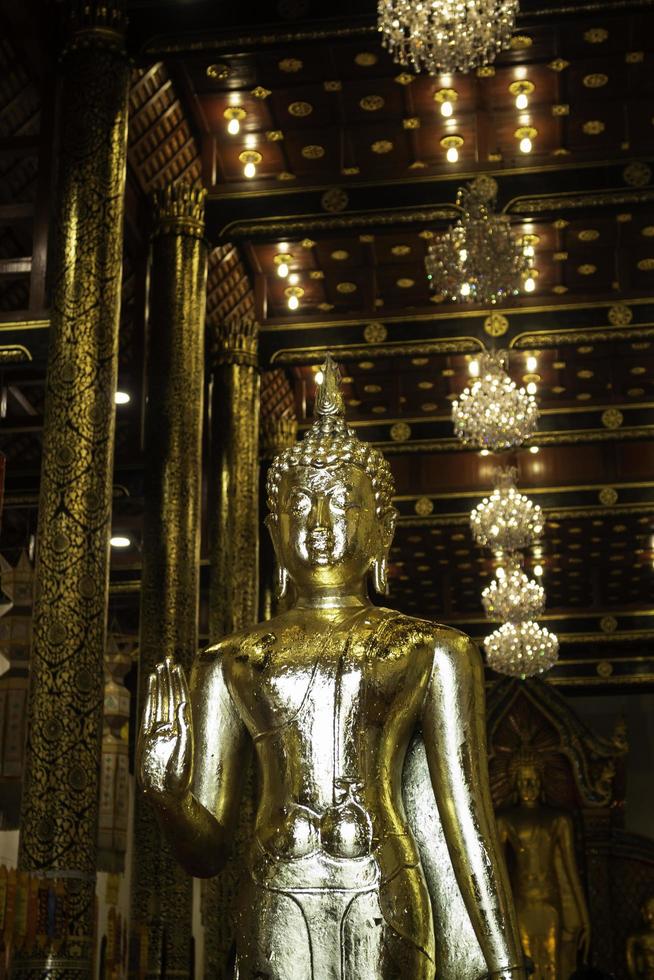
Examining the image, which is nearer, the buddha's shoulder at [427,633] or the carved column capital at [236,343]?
the buddha's shoulder at [427,633]

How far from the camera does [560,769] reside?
14539 mm

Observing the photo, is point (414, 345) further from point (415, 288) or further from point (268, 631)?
point (268, 631)

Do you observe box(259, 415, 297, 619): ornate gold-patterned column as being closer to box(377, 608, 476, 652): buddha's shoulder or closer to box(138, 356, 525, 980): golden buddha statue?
box(138, 356, 525, 980): golden buddha statue

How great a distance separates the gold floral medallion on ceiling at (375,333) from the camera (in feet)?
43.5

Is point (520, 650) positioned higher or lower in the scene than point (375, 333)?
lower

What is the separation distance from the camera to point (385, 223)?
11.2 m

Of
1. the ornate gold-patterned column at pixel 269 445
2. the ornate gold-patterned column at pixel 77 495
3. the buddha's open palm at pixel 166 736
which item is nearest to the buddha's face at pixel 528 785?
Result: the ornate gold-patterned column at pixel 269 445

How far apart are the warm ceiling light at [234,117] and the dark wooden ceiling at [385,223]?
0.05 m

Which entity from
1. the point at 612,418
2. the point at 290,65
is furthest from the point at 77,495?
the point at 612,418

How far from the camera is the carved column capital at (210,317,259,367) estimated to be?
1300cm

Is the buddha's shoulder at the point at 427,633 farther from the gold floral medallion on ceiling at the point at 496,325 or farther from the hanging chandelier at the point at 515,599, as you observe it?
the hanging chandelier at the point at 515,599

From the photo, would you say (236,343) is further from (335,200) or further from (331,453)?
(331,453)

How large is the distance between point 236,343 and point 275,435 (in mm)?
2155

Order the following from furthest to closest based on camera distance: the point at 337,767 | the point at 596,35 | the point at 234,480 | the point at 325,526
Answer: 1. the point at 234,480
2. the point at 596,35
3. the point at 325,526
4. the point at 337,767
